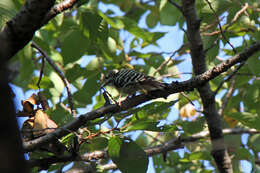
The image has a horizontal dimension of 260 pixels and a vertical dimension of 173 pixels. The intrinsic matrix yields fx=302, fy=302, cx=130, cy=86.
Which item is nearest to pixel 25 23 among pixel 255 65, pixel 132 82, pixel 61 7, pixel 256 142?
pixel 61 7

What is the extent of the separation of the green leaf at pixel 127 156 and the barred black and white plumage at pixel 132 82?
16.8 inches

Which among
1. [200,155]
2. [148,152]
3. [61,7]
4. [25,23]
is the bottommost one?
[200,155]

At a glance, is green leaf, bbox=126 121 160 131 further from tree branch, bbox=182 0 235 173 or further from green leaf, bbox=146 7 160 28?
green leaf, bbox=146 7 160 28

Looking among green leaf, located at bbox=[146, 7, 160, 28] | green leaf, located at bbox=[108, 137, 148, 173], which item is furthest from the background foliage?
green leaf, located at bbox=[146, 7, 160, 28]

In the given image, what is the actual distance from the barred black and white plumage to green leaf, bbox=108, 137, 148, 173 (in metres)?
0.43

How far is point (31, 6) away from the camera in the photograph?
6.05 ft

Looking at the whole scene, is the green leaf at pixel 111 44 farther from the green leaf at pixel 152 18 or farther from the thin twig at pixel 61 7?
the green leaf at pixel 152 18

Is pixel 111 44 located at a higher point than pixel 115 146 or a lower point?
higher

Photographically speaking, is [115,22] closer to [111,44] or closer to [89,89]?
[111,44]

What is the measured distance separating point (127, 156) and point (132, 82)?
61 centimetres

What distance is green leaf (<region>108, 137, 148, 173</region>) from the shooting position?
2.24m

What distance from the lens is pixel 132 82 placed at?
98.4 inches

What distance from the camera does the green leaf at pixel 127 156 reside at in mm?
2242

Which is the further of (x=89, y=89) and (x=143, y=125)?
(x=89, y=89)
